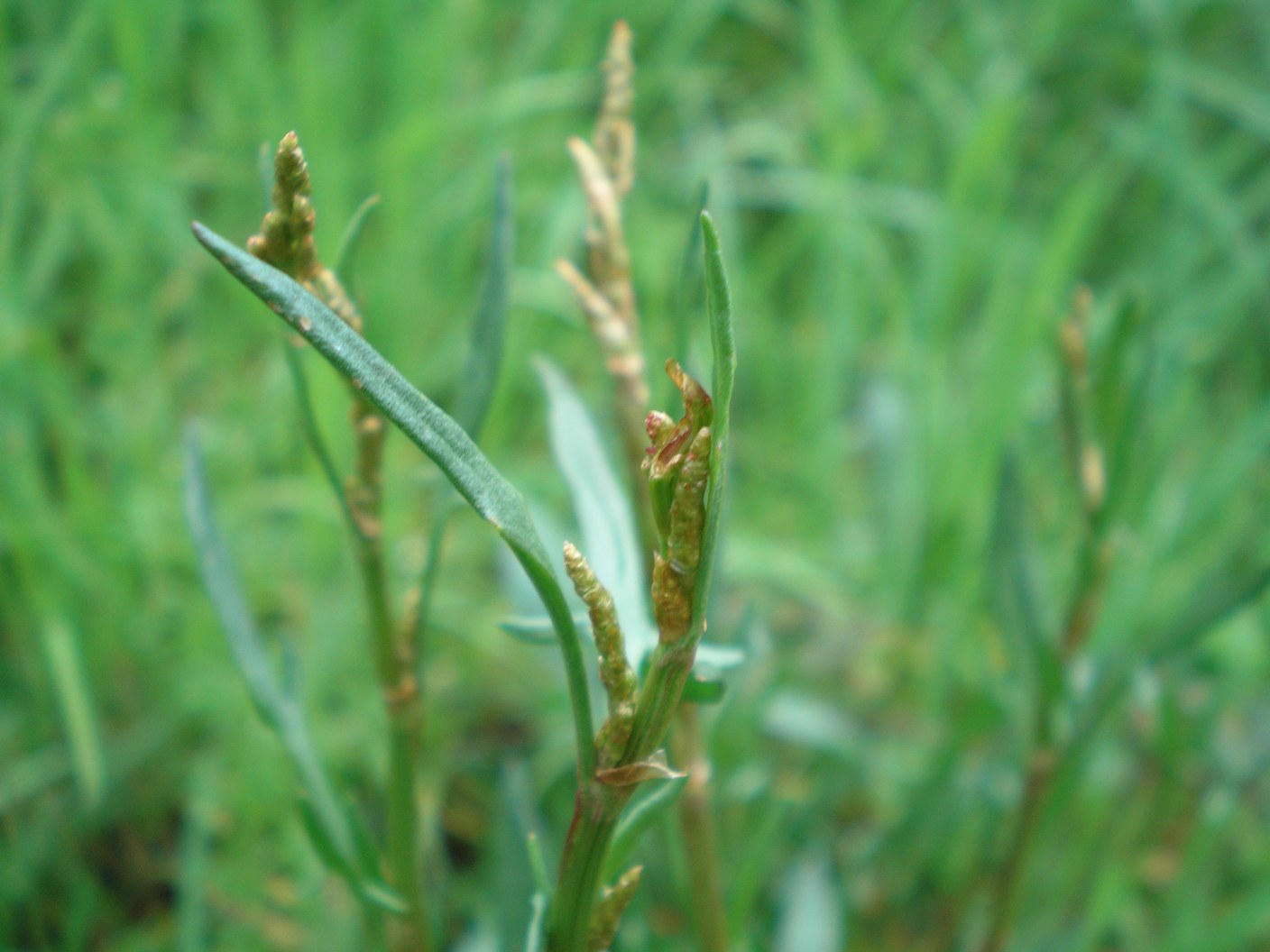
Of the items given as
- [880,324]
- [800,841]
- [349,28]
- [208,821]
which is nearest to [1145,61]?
[880,324]

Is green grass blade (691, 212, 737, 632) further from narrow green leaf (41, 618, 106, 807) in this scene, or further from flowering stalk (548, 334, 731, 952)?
narrow green leaf (41, 618, 106, 807)

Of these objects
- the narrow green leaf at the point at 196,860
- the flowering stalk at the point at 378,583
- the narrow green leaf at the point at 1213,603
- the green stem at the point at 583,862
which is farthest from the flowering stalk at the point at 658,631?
the narrow green leaf at the point at 196,860

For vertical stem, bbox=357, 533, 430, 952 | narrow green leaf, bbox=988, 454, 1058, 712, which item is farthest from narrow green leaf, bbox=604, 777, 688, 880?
narrow green leaf, bbox=988, 454, 1058, 712

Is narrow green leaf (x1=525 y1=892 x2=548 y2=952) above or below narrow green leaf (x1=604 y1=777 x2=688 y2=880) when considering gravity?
below

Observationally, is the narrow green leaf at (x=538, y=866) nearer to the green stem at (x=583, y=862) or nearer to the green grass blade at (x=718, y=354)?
the green stem at (x=583, y=862)

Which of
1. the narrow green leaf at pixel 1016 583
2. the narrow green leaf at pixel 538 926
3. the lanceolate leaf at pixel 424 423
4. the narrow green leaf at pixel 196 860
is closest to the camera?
the lanceolate leaf at pixel 424 423

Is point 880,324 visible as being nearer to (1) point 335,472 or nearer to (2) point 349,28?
(2) point 349,28

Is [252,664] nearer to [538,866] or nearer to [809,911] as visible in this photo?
[538,866]
